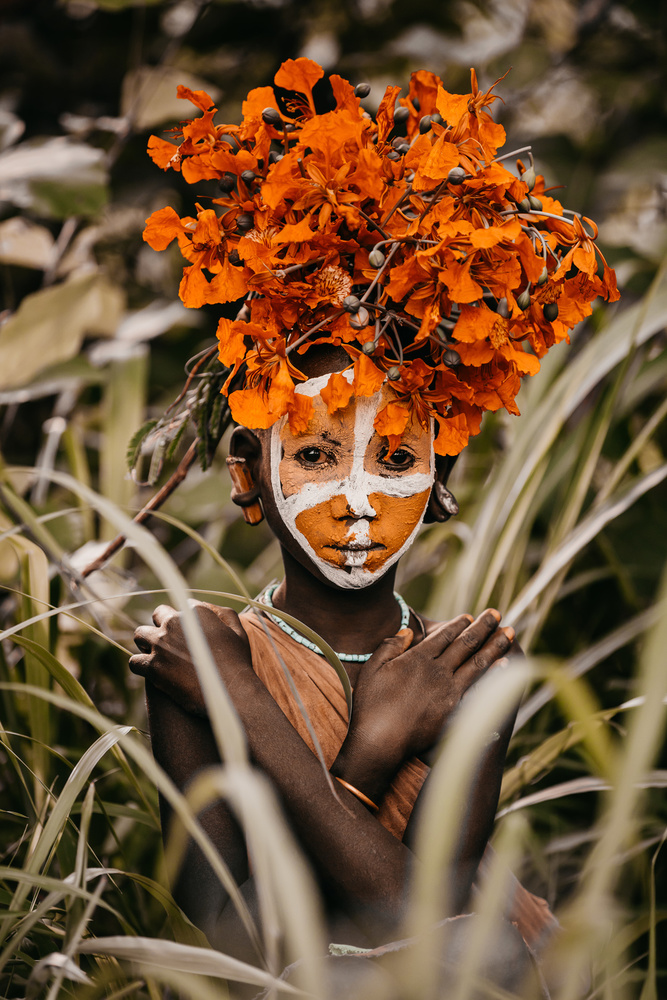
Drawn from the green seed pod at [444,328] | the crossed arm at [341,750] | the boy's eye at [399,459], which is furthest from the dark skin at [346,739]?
the green seed pod at [444,328]

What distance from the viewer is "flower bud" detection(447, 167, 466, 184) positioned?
0.64m

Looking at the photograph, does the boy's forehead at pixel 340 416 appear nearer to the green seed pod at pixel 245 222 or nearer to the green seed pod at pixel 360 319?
the green seed pod at pixel 360 319

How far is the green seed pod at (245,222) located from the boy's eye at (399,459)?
23 centimetres

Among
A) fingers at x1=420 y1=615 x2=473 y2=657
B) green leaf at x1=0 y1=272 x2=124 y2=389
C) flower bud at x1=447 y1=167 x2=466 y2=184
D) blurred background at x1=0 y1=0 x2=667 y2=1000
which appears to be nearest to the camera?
flower bud at x1=447 y1=167 x2=466 y2=184

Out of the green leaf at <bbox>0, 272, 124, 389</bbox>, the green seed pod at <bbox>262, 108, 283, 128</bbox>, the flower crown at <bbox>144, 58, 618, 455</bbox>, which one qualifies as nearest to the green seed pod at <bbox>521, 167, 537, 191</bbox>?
the flower crown at <bbox>144, 58, 618, 455</bbox>

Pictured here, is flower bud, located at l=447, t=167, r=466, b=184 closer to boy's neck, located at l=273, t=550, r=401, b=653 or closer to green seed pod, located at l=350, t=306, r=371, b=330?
green seed pod, located at l=350, t=306, r=371, b=330

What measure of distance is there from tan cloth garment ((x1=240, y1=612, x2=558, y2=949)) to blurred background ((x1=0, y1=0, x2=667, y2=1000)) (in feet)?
0.56

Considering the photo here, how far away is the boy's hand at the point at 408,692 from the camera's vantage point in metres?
0.70

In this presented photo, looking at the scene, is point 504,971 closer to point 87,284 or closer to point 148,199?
point 87,284

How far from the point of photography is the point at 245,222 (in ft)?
2.34

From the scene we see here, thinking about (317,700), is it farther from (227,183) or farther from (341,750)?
(227,183)

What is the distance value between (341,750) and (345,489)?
227 mm

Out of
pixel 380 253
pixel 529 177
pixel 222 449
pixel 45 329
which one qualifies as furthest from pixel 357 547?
pixel 222 449

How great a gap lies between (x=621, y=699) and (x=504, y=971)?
88cm
